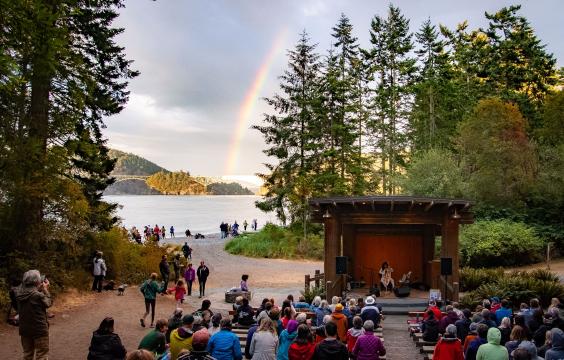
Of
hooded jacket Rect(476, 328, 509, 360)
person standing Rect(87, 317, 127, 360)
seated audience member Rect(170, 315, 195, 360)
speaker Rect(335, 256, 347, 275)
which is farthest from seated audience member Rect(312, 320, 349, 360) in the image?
speaker Rect(335, 256, 347, 275)

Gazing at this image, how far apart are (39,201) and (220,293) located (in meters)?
8.66

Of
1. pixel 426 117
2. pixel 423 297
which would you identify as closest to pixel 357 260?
pixel 423 297

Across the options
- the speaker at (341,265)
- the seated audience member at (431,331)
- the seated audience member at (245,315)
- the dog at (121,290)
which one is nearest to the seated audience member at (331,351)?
the seated audience member at (431,331)

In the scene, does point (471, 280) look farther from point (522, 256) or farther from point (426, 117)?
point (426, 117)

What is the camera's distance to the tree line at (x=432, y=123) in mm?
32031

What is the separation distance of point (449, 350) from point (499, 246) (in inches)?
831

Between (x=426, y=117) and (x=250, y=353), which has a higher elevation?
(x=426, y=117)

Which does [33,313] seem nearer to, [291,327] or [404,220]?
[291,327]

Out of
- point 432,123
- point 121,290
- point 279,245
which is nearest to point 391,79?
point 432,123

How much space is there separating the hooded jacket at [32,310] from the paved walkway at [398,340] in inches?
274

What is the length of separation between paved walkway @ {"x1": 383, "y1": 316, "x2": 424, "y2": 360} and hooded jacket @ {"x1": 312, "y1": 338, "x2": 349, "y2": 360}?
474cm

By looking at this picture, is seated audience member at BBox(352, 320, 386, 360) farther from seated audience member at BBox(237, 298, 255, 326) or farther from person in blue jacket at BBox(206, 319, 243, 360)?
seated audience member at BBox(237, 298, 255, 326)

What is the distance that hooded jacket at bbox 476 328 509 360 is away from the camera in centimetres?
680

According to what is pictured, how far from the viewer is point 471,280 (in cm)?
2023
